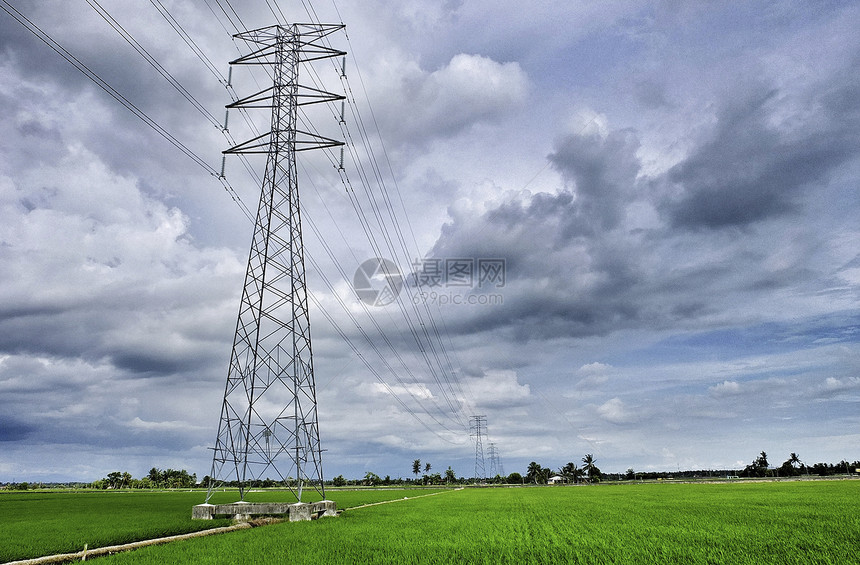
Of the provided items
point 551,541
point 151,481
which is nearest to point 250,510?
point 551,541

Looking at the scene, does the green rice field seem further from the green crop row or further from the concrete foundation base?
the concrete foundation base

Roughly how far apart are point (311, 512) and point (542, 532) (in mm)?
15273

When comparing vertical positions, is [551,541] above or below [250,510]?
below

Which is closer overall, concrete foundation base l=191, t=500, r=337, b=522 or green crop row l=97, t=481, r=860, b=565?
green crop row l=97, t=481, r=860, b=565

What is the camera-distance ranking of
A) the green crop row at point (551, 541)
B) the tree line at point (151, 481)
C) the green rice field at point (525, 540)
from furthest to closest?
the tree line at point (151, 481), the green rice field at point (525, 540), the green crop row at point (551, 541)

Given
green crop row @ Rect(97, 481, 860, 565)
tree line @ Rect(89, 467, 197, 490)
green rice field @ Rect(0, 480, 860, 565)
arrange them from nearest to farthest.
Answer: green crop row @ Rect(97, 481, 860, 565) < green rice field @ Rect(0, 480, 860, 565) < tree line @ Rect(89, 467, 197, 490)

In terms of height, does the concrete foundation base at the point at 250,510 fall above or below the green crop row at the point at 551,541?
above

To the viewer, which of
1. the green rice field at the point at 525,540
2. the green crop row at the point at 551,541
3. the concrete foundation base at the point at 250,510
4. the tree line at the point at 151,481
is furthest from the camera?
the tree line at the point at 151,481

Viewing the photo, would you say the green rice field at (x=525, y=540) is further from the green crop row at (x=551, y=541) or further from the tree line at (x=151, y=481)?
the tree line at (x=151, y=481)

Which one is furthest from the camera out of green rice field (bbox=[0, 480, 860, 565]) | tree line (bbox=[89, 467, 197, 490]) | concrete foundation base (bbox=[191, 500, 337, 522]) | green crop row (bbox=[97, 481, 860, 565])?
tree line (bbox=[89, 467, 197, 490])

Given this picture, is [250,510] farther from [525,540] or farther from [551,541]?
[551,541]

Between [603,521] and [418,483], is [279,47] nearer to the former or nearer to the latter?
[603,521]

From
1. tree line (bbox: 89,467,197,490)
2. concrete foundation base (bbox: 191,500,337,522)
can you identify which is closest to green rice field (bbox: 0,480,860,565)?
concrete foundation base (bbox: 191,500,337,522)

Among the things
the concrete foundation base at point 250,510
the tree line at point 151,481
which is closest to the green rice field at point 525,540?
the concrete foundation base at point 250,510
